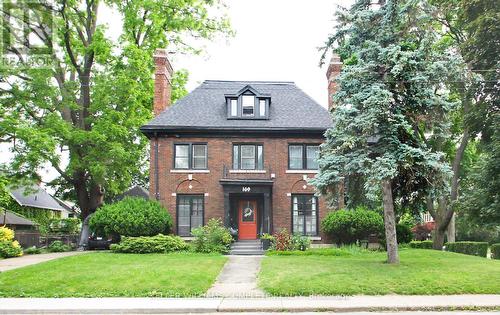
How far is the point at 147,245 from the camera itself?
77.3 feet

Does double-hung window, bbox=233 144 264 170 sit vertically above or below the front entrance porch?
above

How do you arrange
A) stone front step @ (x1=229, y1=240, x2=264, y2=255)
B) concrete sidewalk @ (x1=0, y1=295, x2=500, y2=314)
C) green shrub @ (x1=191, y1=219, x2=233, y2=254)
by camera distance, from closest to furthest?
concrete sidewalk @ (x1=0, y1=295, x2=500, y2=314) < green shrub @ (x1=191, y1=219, x2=233, y2=254) < stone front step @ (x1=229, y1=240, x2=264, y2=255)

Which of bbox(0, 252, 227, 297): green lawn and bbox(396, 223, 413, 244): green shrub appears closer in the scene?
bbox(0, 252, 227, 297): green lawn

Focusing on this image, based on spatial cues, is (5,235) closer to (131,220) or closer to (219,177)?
(131,220)

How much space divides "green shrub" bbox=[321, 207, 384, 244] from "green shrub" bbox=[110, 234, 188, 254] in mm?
7707

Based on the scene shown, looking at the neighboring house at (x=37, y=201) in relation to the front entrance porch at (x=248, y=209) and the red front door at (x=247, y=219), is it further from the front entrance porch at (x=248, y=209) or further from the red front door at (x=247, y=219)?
the red front door at (x=247, y=219)

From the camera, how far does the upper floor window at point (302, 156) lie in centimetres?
2753

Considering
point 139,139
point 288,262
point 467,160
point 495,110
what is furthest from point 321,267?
point 467,160

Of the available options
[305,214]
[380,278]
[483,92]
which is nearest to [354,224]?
[305,214]

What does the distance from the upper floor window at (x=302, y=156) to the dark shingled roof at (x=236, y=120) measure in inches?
44.8

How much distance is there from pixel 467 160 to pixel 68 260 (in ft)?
98.8

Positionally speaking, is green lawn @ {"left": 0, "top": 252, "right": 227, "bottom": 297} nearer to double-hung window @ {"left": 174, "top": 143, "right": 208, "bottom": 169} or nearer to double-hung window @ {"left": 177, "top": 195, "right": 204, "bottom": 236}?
double-hung window @ {"left": 177, "top": 195, "right": 204, "bottom": 236}

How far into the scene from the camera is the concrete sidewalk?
11969 millimetres

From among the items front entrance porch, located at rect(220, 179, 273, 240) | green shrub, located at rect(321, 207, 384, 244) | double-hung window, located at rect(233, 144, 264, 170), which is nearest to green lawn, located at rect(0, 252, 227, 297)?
front entrance porch, located at rect(220, 179, 273, 240)
